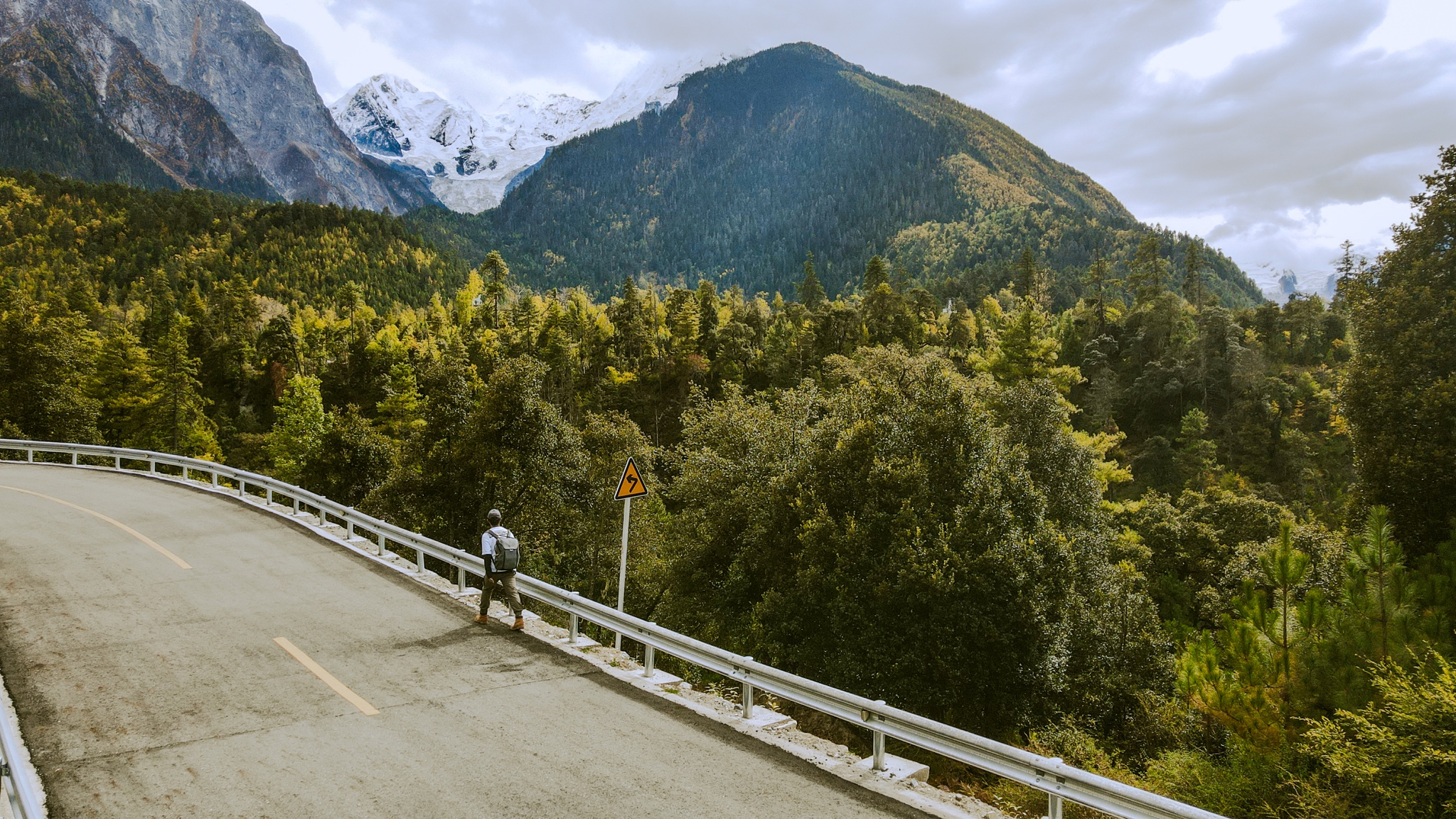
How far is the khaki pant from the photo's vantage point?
1084cm

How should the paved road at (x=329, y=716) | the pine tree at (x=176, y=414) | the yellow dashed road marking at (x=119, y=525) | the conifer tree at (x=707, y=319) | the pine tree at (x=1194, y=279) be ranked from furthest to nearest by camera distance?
the pine tree at (x=1194, y=279)
the conifer tree at (x=707, y=319)
the pine tree at (x=176, y=414)
the yellow dashed road marking at (x=119, y=525)
the paved road at (x=329, y=716)

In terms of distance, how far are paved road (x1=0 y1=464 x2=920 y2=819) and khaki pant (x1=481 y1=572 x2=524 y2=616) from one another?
0.38 meters

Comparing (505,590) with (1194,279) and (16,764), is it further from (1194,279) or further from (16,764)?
(1194,279)

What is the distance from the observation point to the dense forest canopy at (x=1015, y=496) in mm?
9969

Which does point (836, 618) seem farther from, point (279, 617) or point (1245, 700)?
point (279, 617)

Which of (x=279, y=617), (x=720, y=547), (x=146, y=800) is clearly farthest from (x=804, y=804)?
(x=720, y=547)

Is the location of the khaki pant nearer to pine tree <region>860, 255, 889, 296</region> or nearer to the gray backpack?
the gray backpack

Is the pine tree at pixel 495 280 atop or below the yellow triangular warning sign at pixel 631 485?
atop

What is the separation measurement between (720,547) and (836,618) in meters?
6.13

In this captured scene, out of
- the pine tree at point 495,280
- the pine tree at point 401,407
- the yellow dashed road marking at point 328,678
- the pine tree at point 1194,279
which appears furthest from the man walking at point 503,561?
the pine tree at point 1194,279

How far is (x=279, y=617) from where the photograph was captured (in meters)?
11.0

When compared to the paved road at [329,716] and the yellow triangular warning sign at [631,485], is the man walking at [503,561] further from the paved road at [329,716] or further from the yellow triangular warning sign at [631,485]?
the yellow triangular warning sign at [631,485]

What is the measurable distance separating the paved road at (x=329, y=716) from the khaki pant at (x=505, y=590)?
1.23ft

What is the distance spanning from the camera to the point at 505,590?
10922 mm
